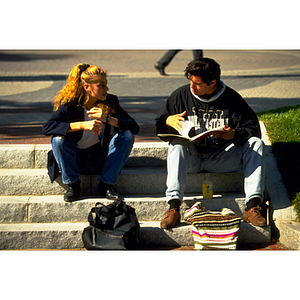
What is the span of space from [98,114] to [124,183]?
2.70ft

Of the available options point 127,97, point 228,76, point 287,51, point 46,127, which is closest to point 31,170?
point 46,127

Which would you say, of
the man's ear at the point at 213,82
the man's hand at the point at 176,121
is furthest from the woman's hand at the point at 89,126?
the man's ear at the point at 213,82

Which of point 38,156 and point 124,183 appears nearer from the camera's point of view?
point 124,183

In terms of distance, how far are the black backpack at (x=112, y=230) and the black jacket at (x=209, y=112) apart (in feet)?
3.27

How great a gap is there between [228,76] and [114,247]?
29.7ft

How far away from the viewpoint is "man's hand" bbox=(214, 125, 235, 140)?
13.1ft

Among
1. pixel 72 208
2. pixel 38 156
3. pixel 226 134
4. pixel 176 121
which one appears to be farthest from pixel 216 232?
pixel 38 156

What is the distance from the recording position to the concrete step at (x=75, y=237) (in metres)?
3.88

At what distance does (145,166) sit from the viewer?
4742mm

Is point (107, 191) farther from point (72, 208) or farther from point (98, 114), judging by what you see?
point (98, 114)

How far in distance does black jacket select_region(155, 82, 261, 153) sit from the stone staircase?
38 centimetres

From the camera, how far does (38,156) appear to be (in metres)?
4.61

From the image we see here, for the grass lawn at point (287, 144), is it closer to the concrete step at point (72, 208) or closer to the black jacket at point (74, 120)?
the concrete step at point (72, 208)

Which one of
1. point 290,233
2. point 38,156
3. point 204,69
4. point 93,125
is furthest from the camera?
point 38,156
